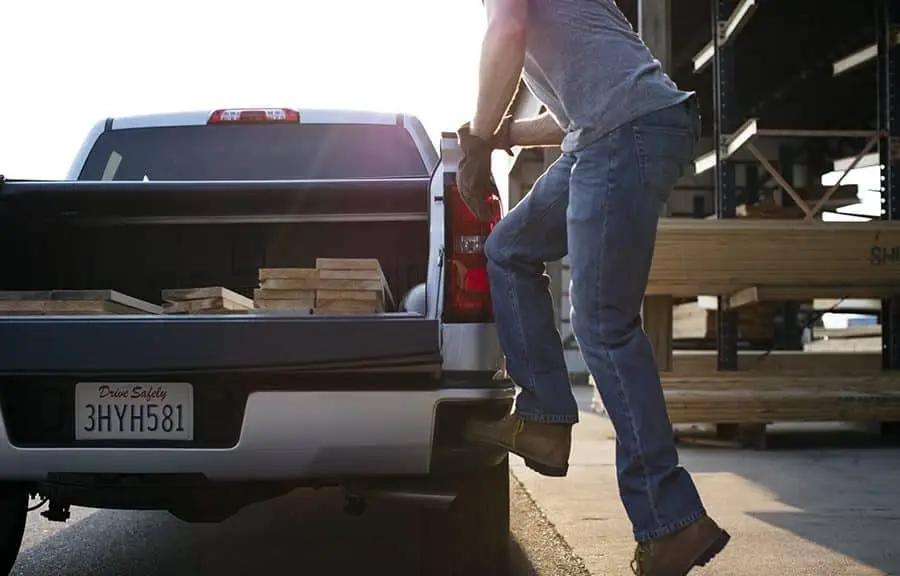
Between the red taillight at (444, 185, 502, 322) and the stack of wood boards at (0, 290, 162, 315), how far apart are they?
1.09 meters

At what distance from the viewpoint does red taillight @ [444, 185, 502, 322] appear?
3.08 meters

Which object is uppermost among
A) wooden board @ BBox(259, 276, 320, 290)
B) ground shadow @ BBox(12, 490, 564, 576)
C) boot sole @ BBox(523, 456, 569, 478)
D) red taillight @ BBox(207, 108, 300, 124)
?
red taillight @ BBox(207, 108, 300, 124)

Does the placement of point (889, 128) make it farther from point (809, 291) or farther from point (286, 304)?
point (286, 304)

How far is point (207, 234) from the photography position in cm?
396

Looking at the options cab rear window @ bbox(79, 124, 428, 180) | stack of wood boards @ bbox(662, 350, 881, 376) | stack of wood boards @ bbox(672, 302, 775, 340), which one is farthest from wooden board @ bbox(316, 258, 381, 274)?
stack of wood boards @ bbox(672, 302, 775, 340)

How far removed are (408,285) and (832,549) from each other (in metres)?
1.98

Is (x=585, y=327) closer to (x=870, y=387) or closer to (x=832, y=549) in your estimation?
(x=832, y=549)

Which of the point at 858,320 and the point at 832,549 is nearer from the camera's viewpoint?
the point at 832,549

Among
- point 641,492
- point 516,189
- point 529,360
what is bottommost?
point 641,492

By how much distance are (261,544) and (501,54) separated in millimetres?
2798

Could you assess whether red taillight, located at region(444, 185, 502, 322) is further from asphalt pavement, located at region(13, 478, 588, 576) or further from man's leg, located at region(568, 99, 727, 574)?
asphalt pavement, located at region(13, 478, 588, 576)

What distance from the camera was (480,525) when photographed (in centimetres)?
349

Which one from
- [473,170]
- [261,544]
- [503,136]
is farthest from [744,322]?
[473,170]

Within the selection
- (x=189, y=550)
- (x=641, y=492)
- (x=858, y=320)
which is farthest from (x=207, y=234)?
(x=858, y=320)
